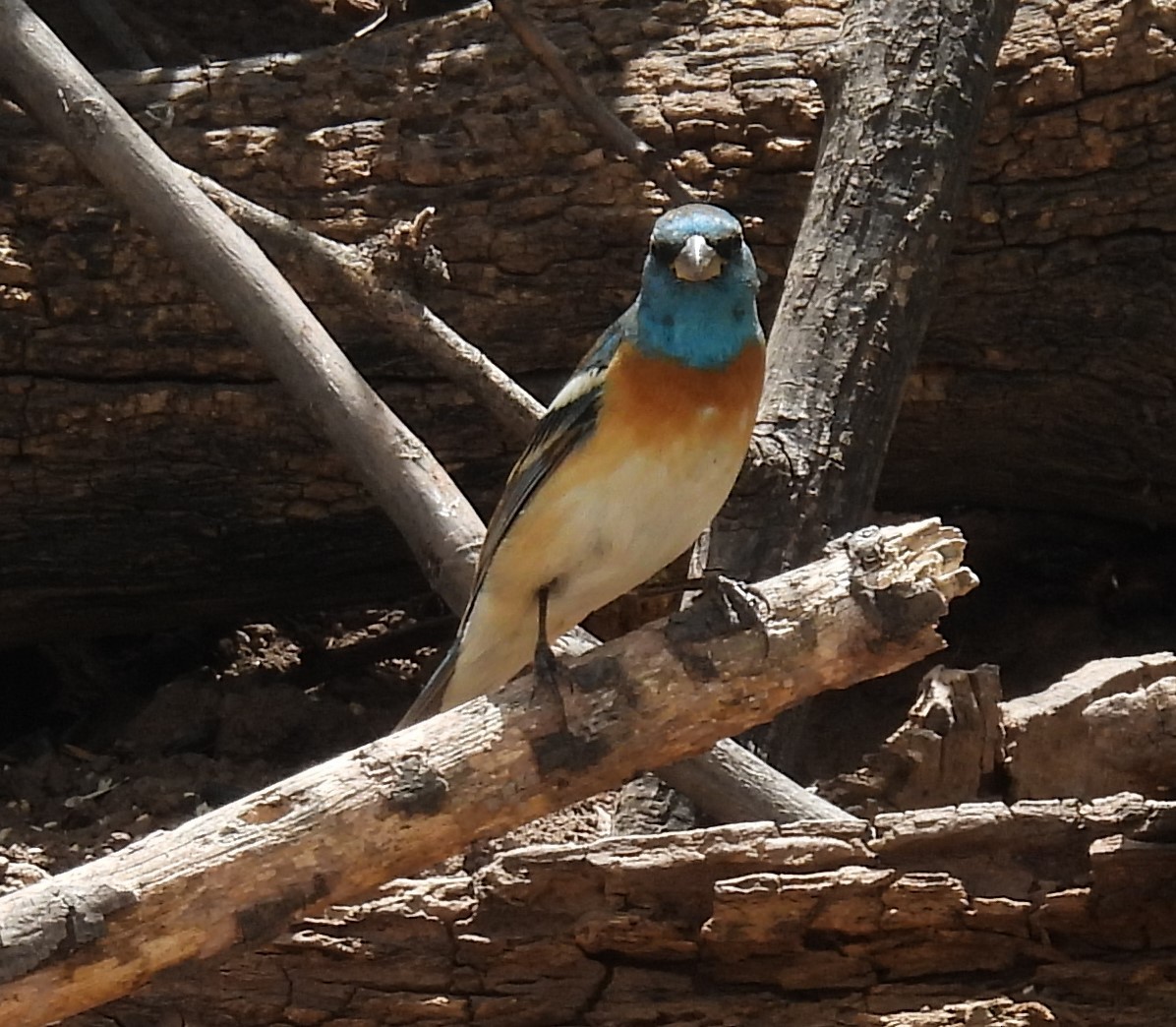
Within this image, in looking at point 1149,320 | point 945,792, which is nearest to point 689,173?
point 1149,320

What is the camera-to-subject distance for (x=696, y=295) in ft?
10.5

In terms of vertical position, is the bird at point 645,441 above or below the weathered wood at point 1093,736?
above

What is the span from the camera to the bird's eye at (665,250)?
3.20 metres

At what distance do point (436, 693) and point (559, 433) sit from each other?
2.16 feet

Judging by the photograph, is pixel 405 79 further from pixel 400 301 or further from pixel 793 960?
pixel 793 960

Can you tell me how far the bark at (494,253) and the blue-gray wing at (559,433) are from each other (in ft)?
3.91

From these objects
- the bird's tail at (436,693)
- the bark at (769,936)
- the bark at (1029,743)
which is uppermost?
the bird's tail at (436,693)

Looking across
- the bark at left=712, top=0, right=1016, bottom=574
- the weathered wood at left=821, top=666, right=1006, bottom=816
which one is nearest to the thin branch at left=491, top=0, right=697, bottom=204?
the bark at left=712, top=0, right=1016, bottom=574

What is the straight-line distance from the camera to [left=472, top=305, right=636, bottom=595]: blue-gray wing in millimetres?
3221

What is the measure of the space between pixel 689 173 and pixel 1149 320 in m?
1.25

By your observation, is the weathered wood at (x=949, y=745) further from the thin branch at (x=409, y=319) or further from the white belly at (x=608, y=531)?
the thin branch at (x=409, y=319)

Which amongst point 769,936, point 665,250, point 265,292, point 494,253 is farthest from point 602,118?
point 769,936

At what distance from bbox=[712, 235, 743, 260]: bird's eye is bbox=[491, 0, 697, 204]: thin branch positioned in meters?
1.02

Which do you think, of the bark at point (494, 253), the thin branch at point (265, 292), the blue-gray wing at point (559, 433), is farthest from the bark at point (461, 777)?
the bark at point (494, 253)
